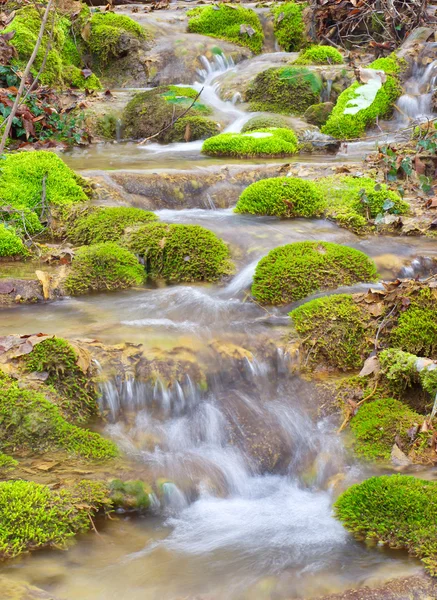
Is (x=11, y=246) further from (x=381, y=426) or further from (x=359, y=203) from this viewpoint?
(x=381, y=426)

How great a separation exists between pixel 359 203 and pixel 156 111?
5327mm

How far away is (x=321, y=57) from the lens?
1372 centimetres

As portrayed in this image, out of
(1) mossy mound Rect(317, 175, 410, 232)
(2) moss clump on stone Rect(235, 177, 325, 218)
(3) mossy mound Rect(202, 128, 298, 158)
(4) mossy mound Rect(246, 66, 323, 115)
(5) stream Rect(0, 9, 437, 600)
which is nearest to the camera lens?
(5) stream Rect(0, 9, 437, 600)

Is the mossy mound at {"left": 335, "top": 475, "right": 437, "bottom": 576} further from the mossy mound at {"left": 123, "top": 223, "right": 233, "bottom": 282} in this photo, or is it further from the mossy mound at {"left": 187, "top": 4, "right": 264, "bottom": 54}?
the mossy mound at {"left": 187, "top": 4, "right": 264, "bottom": 54}

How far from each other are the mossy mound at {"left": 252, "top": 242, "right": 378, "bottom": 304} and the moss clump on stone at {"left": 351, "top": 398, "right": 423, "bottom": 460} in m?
1.56

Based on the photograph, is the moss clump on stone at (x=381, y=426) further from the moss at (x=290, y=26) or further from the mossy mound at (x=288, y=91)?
the moss at (x=290, y=26)

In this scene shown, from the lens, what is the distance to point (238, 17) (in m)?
16.0

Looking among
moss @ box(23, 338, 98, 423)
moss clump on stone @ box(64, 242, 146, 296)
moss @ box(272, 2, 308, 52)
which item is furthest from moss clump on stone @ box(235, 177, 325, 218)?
moss @ box(272, 2, 308, 52)

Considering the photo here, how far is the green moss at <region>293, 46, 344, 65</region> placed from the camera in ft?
44.8

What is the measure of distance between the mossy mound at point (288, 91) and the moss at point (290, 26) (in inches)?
118

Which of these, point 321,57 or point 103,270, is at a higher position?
point 321,57

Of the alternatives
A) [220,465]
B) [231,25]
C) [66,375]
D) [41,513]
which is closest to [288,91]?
[231,25]

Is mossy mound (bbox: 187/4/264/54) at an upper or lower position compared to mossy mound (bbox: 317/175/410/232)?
upper

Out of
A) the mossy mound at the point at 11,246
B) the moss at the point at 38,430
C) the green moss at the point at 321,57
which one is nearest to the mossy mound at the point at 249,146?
the green moss at the point at 321,57
